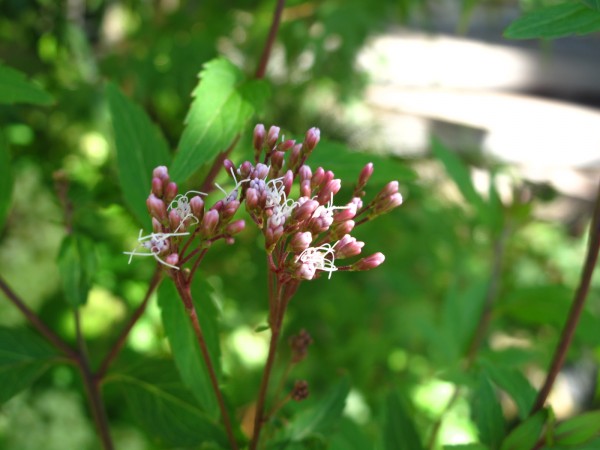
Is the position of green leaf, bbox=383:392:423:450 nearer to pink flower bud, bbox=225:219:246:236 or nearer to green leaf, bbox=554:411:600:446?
green leaf, bbox=554:411:600:446

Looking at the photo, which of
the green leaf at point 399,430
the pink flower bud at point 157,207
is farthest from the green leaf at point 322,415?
the pink flower bud at point 157,207

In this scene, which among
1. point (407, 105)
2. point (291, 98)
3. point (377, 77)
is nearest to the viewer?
point (291, 98)

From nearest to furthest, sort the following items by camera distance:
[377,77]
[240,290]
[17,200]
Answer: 1. [17,200]
2. [240,290]
3. [377,77]

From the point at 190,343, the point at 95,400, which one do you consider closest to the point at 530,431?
the point at 190,343

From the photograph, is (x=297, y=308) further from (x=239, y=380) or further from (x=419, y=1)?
(x=419, y=1)

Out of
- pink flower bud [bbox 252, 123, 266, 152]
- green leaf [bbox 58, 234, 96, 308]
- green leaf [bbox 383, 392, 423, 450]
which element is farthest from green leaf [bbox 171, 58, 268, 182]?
green leaf [bbox 383, 392, 423, 450]

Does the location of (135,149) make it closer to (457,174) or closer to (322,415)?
(322,415)

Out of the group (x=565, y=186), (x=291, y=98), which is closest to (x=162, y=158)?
(x=291, y=98)
